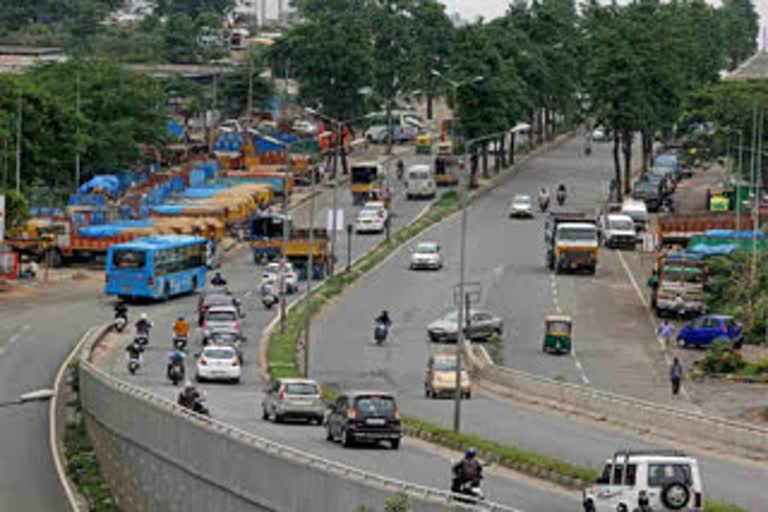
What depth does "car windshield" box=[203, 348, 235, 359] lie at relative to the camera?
72.8m

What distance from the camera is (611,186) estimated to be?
13800cm

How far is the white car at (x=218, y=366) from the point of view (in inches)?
2847

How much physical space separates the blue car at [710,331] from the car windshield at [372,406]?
32.4 meters

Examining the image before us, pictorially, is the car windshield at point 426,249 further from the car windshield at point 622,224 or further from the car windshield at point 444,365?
the car windshield at point 444,365

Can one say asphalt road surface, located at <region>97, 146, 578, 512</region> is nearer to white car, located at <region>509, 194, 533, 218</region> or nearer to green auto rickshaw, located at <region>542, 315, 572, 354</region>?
green auto rickshaw, located at <region>542, 315, 572, 354</region>

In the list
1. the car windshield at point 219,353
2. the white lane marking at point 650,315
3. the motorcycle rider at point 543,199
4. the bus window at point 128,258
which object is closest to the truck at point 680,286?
the white lane marking at point 650,315

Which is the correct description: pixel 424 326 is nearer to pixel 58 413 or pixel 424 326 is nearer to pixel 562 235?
pixel 562 235

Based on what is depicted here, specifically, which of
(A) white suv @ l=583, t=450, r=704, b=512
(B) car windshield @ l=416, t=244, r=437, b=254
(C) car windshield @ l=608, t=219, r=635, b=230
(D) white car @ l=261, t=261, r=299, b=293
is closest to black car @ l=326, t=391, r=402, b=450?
(A) white suv @ l=583, t=450, r=704, b=512

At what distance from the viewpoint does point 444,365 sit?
235ft

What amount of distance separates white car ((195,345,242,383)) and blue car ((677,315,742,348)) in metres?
20.0

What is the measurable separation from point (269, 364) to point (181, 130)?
103562 millimetres

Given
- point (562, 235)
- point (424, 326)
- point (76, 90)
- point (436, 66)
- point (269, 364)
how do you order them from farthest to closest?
point (436, 66), point (76, 90), point (562, 235), point (424, 326), point (269, 364)

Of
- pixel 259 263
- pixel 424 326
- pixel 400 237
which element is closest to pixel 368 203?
pixel 400 237

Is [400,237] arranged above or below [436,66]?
below
